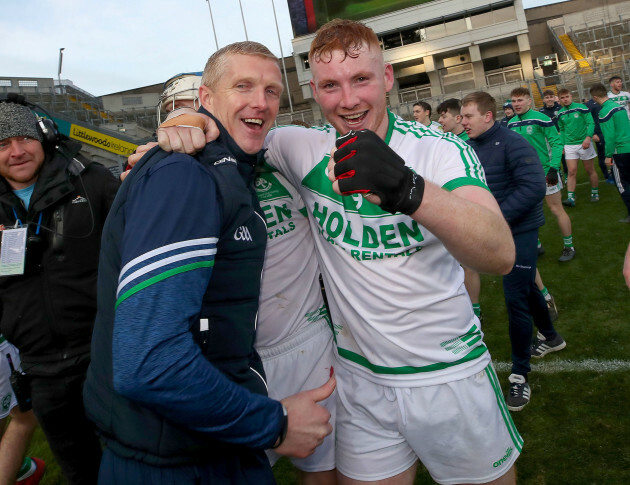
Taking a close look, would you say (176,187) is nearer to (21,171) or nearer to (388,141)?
(388,141)

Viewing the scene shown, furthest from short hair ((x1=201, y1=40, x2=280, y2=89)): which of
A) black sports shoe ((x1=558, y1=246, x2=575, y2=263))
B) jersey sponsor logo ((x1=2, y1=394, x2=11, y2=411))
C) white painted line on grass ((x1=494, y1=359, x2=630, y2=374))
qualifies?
black sports shoe ((x1=558, y1=246, x2=575, y2=263))

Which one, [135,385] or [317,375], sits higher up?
[135,385]

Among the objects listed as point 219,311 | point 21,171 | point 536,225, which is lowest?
point 536,225

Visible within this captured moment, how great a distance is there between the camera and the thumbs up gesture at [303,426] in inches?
54.6

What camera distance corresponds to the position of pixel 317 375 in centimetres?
259

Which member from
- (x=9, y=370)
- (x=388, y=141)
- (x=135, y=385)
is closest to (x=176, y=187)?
(x=135, y=385)

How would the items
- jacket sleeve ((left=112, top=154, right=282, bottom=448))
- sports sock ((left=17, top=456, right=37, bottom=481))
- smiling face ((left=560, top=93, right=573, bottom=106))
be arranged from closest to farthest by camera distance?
1. jacket sleeve ((left=112, top=154, right=282, bottom=448))
2. sports sock ((left=17, top=456, right=37, bottom=481))
3. smiling face ((left=560, top=93, right=573, bottom=106))

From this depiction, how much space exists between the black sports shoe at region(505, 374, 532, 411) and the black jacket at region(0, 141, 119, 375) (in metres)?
3.08

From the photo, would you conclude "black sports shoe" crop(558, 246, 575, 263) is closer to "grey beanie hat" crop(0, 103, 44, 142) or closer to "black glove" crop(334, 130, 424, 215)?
"black glove" crop(334, 130, 424, 215)

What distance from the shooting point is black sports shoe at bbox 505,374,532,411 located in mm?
3668

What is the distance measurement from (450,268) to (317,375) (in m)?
1.01

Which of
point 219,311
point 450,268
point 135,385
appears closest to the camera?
point 135,385

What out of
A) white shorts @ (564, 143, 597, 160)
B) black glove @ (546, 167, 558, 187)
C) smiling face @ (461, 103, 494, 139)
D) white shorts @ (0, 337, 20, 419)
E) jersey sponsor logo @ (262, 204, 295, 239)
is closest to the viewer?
jersey sponsor logo @ (262, 204, 295, 239)

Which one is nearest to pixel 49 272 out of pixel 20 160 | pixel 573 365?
pixel 20 160
